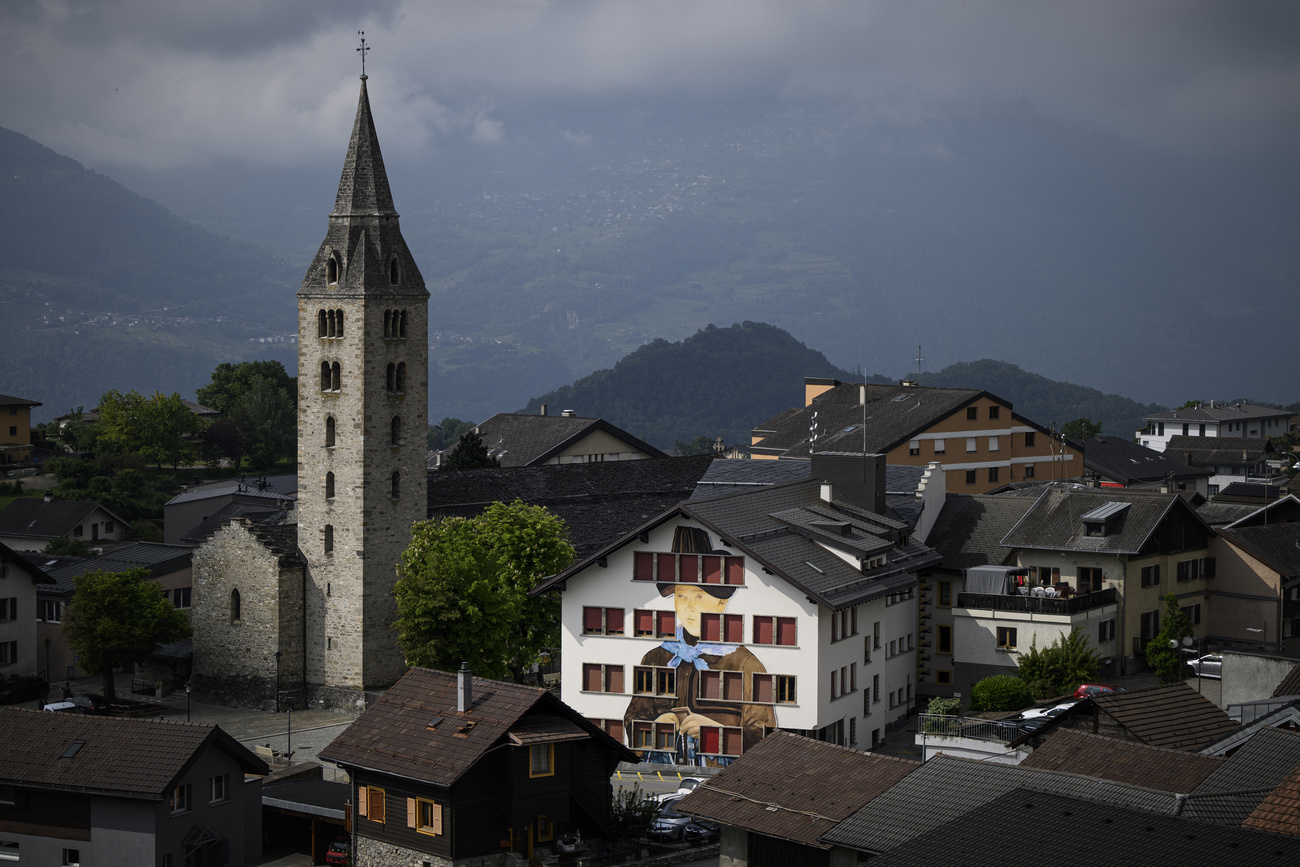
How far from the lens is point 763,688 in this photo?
60.0 metres

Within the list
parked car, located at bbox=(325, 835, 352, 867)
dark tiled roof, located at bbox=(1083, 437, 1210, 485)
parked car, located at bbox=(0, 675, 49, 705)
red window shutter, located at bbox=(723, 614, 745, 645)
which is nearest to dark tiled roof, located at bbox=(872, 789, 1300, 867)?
parked car, located at bbox=(325, 835, 352, 867)

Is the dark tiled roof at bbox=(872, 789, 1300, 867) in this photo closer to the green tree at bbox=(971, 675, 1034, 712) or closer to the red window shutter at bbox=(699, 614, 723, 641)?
the green tree at bbox=(971, 675, 1034, 712)

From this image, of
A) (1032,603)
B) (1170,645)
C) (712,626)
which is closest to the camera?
(712,626)

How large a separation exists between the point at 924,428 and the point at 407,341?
141 feet

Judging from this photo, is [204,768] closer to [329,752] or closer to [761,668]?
[329,752]

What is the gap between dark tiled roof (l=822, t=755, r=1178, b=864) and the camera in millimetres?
38969

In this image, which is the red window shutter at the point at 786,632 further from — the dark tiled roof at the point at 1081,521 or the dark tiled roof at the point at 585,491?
the dark tiled roof at the point at 585,491

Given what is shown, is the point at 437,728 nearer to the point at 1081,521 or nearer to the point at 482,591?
the point at 482,591

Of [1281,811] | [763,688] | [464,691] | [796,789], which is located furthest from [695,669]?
[1281,811]

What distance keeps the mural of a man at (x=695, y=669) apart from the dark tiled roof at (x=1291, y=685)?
691 inches

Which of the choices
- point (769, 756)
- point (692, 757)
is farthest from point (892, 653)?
point (769, 756)

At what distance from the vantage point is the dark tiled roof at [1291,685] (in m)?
47.6

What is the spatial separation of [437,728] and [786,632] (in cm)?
1536

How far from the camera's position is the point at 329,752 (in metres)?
49.5
